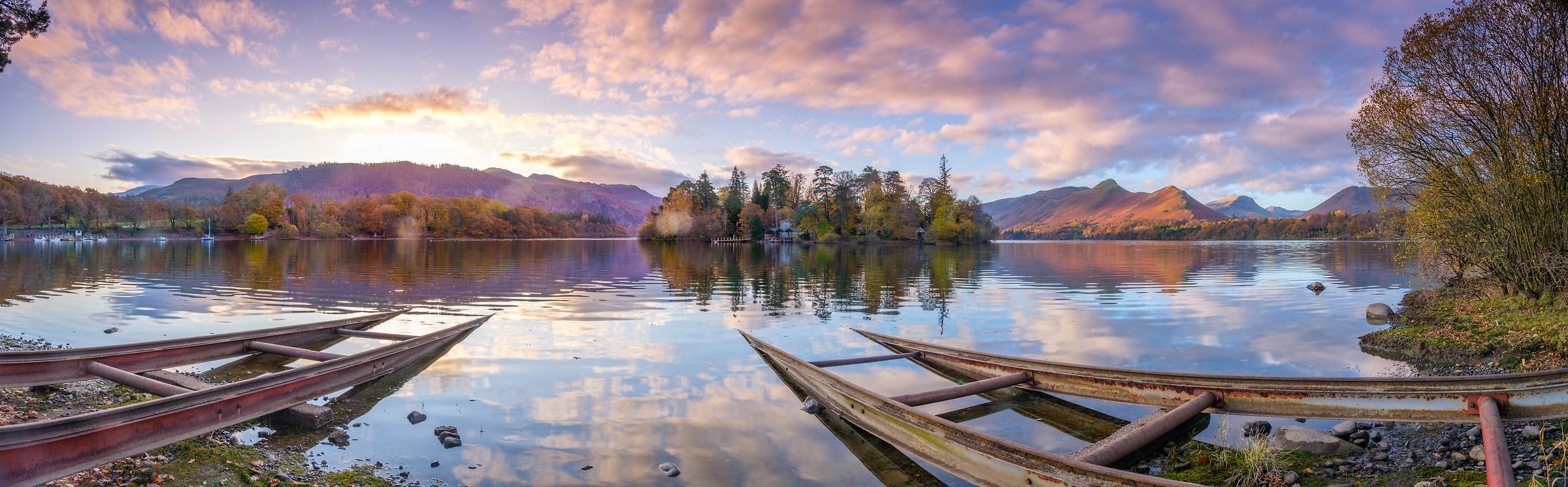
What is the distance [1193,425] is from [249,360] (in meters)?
16.3

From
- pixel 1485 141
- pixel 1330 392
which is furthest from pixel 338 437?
pixel 1485 141

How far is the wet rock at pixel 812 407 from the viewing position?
8977mm

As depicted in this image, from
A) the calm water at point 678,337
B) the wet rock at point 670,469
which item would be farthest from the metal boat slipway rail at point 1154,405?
the wet rock at point 670,469

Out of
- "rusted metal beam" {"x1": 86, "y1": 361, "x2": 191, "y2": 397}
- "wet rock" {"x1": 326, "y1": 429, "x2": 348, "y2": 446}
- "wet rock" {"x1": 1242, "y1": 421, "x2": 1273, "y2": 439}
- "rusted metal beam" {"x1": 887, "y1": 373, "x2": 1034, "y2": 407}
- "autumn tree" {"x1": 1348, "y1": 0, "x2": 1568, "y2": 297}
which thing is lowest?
"wet rock" {"x1": 326, "y1": 429, "x2": 348, "y2": 446}

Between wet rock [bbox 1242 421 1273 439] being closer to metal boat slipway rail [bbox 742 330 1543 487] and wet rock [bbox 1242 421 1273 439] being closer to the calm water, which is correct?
metal boat slipway rail [bbox 742 330 1543 487]

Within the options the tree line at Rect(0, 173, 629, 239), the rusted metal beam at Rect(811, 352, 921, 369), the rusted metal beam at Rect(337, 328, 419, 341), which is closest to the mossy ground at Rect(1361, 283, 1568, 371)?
the rusted metal beam at Rect(811, 352, 921, 369)

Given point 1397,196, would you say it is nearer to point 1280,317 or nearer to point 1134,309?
point 1280,317

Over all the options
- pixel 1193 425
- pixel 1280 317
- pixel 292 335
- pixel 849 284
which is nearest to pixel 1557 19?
pixel 1280 317

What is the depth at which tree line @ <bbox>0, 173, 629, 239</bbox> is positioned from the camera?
156 metres

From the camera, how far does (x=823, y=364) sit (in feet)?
35.0

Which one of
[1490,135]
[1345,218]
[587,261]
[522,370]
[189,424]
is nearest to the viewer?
[189,424]

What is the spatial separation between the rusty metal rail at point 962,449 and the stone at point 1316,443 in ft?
12.2

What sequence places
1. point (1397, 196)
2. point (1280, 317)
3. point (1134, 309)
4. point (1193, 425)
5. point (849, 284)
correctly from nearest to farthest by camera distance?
point (1193, 425) → point (1397, 196) → point (1280, 317) → point (1134, 309) → point (849, 284)

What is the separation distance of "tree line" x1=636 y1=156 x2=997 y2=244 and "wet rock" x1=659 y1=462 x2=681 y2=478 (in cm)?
10746
